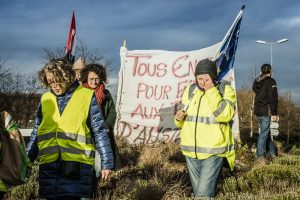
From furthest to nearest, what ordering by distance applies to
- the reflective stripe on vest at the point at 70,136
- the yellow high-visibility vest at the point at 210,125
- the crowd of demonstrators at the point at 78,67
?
the crowd of demonstrators at the point at 78,67 → the yellow high-visibility vest at the point at 210,125 → the reflective stripe on vest at the point at 70,136

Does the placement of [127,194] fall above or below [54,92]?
below

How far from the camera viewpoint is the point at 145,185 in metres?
6.55

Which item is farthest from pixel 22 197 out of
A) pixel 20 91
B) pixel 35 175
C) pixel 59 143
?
pixel 20 91

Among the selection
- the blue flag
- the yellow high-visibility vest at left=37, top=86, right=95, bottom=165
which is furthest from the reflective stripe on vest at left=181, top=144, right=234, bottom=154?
the blue flag

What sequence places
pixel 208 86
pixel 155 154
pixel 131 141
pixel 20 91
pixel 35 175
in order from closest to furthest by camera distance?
pixel 208 86 < pixel 35 175 < pixel 155 154 < pixel 131 141 < pixel 20 91

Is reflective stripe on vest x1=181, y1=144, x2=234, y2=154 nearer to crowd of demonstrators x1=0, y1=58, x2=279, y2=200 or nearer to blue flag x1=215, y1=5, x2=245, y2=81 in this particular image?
crowd of demonstrators x1=0, y1=58, x2=279, y2=200

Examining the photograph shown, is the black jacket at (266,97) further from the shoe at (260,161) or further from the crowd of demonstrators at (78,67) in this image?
the crowd of demonstrators at (78,67)

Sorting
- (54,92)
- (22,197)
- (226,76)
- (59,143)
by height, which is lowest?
(22,197)

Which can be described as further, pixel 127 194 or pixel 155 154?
pixel 155 154

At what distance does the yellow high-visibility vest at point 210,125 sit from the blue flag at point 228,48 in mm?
6922

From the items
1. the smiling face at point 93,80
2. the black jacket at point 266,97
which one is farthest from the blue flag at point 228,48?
the smiling face at point 93,80

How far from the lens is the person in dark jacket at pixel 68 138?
4246 mm

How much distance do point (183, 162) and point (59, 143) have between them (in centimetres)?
574

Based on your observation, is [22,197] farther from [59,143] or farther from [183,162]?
[183,162]
